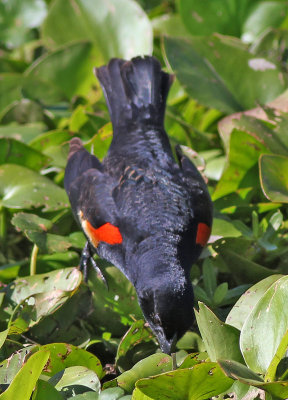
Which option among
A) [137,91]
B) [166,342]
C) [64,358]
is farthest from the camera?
[137,91]

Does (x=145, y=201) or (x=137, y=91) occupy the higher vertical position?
(x=137, y=91)

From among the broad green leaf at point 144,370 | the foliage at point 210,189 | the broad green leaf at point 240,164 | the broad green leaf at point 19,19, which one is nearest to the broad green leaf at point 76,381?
the foliage at point 210,189

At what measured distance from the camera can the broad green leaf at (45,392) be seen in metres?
2.66

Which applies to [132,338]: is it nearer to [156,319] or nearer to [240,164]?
[156,319]

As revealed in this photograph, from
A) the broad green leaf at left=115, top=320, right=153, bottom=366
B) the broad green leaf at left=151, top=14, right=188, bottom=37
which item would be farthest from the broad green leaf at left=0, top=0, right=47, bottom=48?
the broad green leaf at left=115, top=320, right=153, bottom=366

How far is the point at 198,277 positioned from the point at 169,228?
0.57m

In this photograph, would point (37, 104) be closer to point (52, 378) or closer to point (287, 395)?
point (52, 378)

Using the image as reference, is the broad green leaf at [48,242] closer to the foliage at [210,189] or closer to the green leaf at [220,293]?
the foliage at [210,189]

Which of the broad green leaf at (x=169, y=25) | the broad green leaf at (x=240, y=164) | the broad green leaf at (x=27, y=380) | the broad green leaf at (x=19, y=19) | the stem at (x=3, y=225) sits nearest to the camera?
the broad green leaf at (x=27, y=380)

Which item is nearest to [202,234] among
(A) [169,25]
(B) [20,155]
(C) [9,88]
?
(B) [20,155]

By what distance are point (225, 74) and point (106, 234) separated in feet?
5.76

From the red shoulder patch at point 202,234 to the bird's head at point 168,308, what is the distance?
54 cm

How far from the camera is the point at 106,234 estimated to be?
3525 mm

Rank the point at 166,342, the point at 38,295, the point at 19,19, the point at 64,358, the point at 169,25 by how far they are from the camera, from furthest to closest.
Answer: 1. the point at 19,19
2. the point at 169,25
3. the point at 38,295
4. the point at 64,358
5. the point at 166,342
